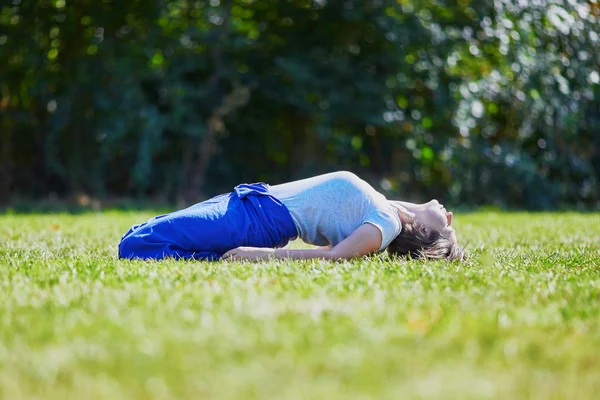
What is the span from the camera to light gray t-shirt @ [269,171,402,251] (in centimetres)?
465

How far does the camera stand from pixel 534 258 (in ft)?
16.8

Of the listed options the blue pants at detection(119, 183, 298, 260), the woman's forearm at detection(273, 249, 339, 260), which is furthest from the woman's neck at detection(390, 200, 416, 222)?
the blue pants at detection(119, 183, 298, 260)

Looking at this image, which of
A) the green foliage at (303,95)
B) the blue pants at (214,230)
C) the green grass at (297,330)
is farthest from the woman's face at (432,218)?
the green foliage at (303,95)

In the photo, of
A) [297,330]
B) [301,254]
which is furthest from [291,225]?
[297,330]

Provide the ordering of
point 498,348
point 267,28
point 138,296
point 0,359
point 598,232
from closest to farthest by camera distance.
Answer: point 0,359
point 498,348
point 138,296
point 598,232
point 267,28

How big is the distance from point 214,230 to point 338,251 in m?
0.77

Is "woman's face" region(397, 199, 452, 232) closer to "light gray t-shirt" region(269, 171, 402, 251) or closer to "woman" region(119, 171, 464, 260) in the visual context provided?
"woman" region(119, 171, 464, 260)

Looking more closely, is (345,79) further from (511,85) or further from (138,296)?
(138,296)

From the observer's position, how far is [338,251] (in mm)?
4594

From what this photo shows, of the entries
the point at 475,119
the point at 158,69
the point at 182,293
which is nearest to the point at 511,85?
the point at 475,119

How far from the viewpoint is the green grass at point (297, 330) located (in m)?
2.18

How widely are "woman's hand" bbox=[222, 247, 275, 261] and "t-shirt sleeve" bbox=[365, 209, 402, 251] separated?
1.95 ft

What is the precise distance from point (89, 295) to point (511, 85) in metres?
10.6

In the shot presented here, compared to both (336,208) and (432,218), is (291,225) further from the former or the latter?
(432,218)
